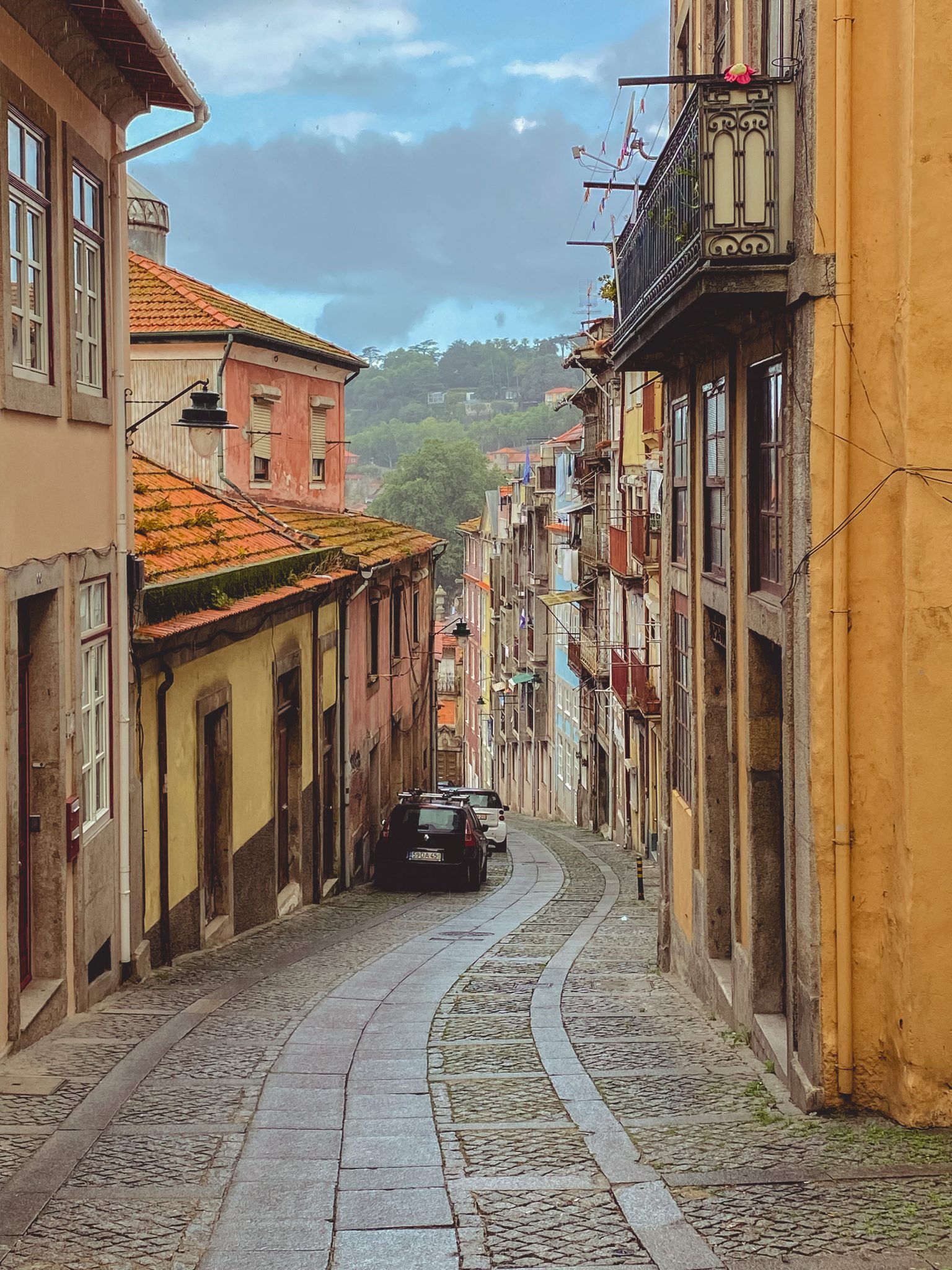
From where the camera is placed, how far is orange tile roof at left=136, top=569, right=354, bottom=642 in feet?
36.2

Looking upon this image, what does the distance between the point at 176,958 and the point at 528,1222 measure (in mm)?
7309

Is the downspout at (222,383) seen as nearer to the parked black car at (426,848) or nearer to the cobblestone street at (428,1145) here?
the parked black car at (426,848)

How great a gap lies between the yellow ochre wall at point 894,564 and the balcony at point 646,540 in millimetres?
19326

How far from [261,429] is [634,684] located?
29.9ft

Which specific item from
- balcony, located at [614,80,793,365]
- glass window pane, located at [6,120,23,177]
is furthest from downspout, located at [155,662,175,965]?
balcony, located at [614,80,793,365]

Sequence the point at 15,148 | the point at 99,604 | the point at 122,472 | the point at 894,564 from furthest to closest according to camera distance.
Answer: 1. the point at 122,472
2. the point at 99,604
3. the point at 15,148
4. the point at 894,564

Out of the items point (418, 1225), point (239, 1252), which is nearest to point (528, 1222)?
point (418, 1225)

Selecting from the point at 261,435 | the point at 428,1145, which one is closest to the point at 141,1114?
the point at 428,1145

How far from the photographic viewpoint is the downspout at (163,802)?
459 inches

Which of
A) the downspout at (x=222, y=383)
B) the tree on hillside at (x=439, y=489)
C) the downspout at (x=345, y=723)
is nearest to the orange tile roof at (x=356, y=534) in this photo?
the downspout at (x=345, y=723)

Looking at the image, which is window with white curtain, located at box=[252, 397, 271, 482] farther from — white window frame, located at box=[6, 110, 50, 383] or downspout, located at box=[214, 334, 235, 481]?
white window frame, located at box=[6, 110, 50, 383]

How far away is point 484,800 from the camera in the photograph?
108ft

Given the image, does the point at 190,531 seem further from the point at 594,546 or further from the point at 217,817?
the point at 594,546

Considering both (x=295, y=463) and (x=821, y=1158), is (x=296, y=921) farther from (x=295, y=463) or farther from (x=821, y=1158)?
(x=821, y=1158)
